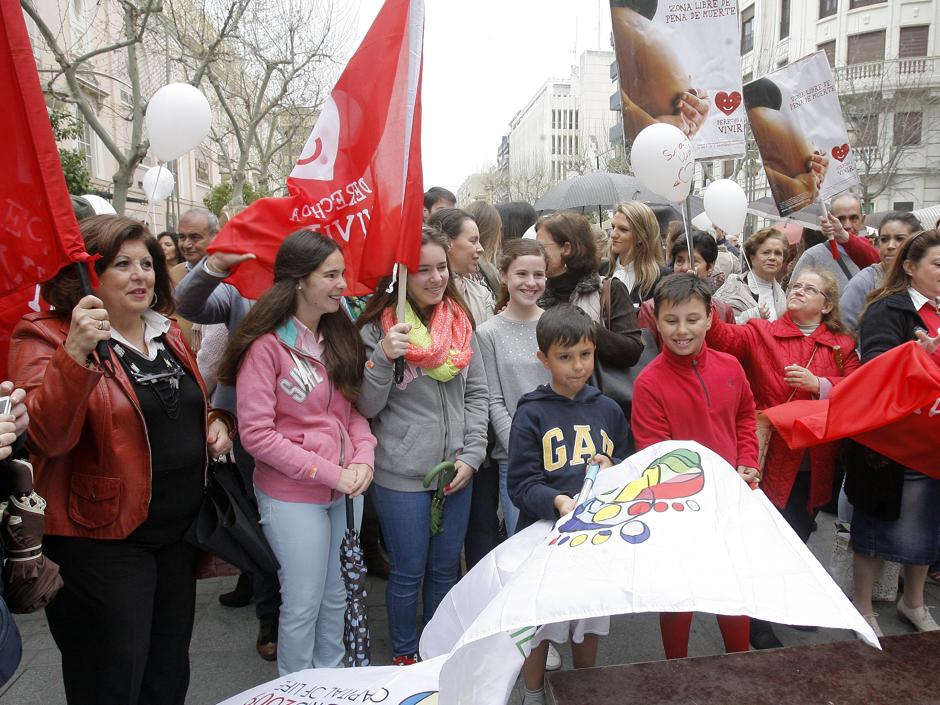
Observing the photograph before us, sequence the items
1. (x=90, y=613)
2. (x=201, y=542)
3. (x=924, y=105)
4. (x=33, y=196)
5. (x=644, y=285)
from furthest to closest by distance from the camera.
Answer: (x=924, y=105), (x=644, y=285), (x=201, y=542), (x=90, y=613), (x=33, y=196)

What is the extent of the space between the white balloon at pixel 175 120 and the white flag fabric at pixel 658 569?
14.7 ft

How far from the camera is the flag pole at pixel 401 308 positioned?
2932 millimetres

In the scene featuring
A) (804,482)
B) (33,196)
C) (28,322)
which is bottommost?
(804,482)

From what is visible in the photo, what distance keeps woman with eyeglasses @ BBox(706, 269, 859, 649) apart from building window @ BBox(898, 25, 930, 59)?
33.9 meters

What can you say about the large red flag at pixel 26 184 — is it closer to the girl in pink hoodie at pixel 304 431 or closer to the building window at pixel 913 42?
the girl in pink hoodie at pixel 304 431

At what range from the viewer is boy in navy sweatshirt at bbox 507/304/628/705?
273 centimetres

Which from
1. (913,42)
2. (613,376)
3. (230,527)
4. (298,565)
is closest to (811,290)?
(613,376)

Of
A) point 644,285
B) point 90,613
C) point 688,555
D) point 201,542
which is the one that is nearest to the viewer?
point 688,555

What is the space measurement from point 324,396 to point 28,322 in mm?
1099

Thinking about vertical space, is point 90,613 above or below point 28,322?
below

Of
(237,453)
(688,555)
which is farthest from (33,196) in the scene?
(688,555)

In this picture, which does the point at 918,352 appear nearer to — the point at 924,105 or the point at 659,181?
the point at 659,181

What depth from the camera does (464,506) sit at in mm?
3295

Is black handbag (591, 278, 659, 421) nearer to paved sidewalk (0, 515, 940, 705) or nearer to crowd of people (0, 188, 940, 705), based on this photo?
crowd of people (0, 188, 940, 705)
